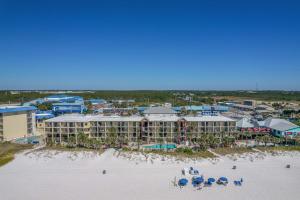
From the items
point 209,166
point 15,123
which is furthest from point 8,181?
point 15,123

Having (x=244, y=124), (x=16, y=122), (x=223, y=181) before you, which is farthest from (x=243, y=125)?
(x=16, y=122)

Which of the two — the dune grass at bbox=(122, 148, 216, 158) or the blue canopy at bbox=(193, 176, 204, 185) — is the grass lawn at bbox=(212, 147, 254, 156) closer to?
the dune grass at bbox=(122, 148, 216, 158)

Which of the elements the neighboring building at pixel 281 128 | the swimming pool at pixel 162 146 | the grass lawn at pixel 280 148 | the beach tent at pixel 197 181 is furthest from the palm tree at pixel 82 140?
the neighboring building at pixel 281 128

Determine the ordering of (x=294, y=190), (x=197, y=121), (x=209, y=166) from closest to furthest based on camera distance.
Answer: (x=294, y=190), (x=209, y=166), (x=197, y=121)

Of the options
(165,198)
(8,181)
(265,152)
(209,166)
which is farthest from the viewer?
(265,152)

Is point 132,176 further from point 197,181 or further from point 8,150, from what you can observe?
point 8,150

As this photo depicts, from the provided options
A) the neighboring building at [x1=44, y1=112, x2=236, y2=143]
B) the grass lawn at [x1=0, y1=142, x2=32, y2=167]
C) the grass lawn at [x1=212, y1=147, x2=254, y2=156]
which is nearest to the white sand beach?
the grass lawn at [x1=0, y1=142, x2=32, y2=167]

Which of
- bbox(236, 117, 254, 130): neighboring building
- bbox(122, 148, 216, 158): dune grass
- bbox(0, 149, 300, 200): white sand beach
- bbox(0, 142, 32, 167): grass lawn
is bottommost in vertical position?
bbox(0, 149, 300, 200): white sand beach

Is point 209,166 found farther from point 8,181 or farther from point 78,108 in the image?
point 78,108
